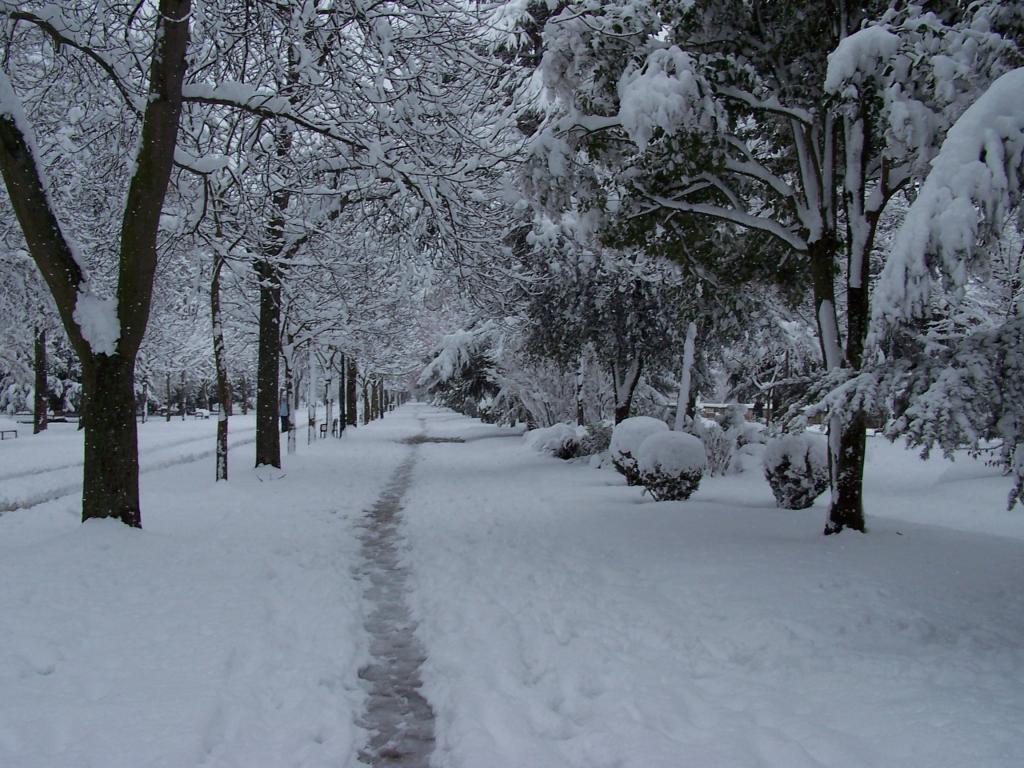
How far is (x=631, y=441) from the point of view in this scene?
13.1m

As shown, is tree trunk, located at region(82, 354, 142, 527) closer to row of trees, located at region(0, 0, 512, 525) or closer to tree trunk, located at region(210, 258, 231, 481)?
row of trees, located at region(0, 0, 512, 525)

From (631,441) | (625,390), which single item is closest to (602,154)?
(631,441)

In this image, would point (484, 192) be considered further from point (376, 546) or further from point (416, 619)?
point (416, 619)

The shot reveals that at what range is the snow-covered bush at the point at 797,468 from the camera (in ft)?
35.9

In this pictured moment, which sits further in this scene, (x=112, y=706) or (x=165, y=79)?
(x=165, y=79)

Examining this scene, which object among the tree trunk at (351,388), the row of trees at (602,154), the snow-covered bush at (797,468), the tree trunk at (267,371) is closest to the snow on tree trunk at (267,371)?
the tree trunk at (267,371)

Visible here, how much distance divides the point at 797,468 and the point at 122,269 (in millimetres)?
9395

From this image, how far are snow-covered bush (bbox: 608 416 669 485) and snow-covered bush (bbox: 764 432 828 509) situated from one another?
7.16 feet

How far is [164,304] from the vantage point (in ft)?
51.7

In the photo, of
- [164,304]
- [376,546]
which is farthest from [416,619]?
[164,304]

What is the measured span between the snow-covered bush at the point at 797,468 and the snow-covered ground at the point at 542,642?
2.86ft

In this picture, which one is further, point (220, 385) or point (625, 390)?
point (625, 390)

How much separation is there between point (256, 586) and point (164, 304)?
35.9ft

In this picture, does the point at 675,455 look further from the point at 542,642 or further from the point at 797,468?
the point at 542,642
